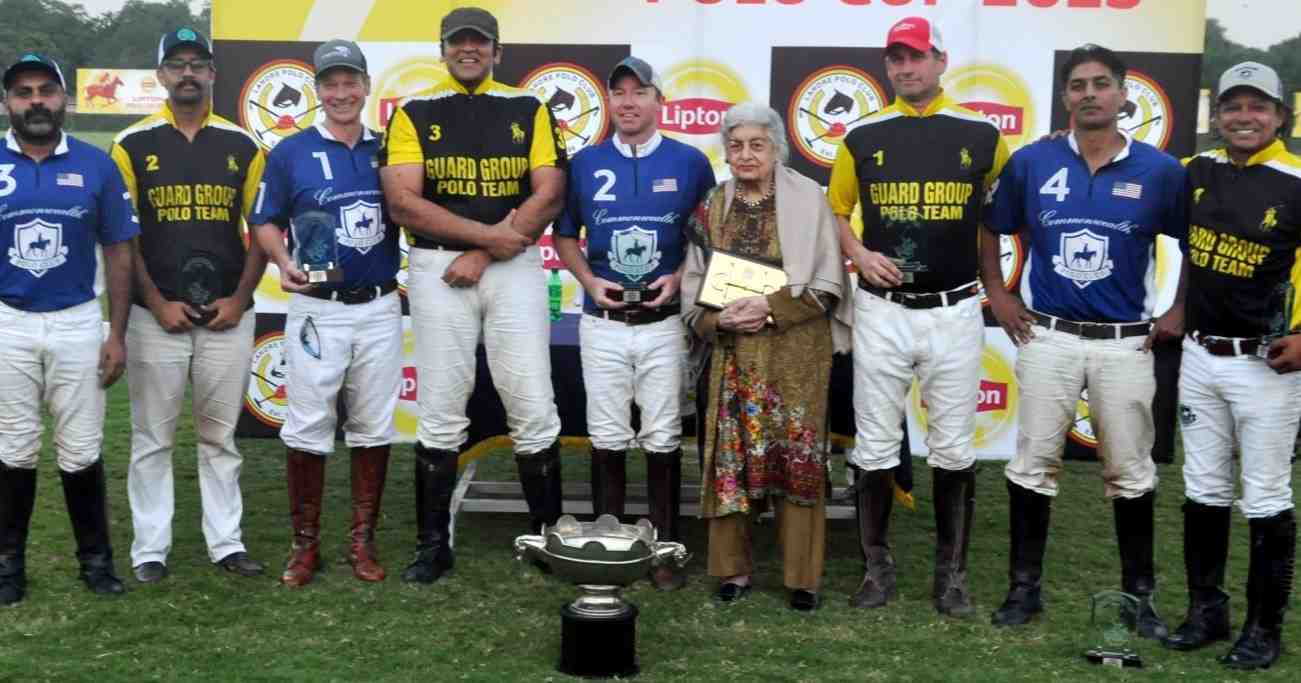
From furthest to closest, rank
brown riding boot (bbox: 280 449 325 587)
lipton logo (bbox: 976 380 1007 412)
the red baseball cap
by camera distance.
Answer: lipton logo (bbox: 976 380 1007 412) → brown riding boot (bbox: 280 449 325 587) → the red baseball cap

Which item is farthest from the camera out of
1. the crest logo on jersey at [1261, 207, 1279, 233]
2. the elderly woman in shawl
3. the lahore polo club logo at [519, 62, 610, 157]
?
the lahore polo club logo at [519, 62, 610, 157]

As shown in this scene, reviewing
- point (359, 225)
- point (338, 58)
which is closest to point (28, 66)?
point (338, 58)

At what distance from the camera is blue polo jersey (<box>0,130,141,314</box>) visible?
4258 millimetres

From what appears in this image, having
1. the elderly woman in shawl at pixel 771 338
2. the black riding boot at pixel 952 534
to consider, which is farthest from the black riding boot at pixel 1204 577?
the elderly woman in shawl at pixel 771 338

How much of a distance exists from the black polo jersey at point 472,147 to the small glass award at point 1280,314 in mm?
2265

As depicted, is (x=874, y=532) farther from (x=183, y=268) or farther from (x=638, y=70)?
(x=183, y=268)

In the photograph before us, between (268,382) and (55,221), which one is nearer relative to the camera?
(55,221)

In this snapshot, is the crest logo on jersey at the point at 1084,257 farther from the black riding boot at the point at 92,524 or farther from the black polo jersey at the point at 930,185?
the black riding boot at the point at 92,524

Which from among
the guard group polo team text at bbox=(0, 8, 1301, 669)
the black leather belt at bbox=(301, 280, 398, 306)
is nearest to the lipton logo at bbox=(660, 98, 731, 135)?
the guard group polo team text at bbox=(0, 8, 1301, 669)

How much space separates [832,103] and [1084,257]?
8.99 ft

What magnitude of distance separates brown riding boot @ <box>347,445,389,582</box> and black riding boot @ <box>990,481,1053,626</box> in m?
2.13

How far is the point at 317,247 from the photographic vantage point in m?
4.48

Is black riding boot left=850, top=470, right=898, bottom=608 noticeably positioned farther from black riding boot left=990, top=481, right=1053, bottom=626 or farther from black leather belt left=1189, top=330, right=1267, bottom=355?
black leather belt left=1189, top=330, right=1267, bottom=355

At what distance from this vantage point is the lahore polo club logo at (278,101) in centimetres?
674
